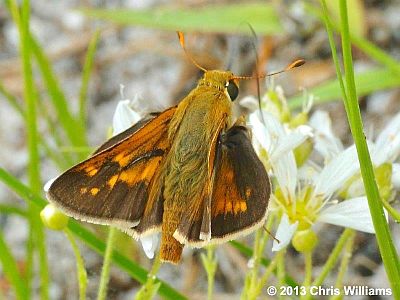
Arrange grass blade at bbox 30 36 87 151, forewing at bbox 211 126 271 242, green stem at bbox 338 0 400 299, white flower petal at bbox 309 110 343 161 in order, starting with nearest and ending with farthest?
green stem at bbox 338 0 400 299 → forewing at bbox 211 126 271 242 → white flower petal at bbox 309 110 343 161 → grass blade at bbox 30 36 87 151

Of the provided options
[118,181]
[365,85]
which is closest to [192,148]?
[118,181]

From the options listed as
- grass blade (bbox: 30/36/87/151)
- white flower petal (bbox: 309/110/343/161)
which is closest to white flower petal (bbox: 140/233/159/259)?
white flower petal (bbox: 309/110/343/161)

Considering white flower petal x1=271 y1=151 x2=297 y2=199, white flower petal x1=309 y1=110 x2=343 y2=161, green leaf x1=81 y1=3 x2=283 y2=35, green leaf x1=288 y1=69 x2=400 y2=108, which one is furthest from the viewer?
green leaf x1=81 y1=3 x2=283 y2=35

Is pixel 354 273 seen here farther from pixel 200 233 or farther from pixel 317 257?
pixel 200 233

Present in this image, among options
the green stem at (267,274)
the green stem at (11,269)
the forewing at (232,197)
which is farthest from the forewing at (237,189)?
the green stem at (11,269)

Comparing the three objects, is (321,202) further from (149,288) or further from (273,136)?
(149,288)

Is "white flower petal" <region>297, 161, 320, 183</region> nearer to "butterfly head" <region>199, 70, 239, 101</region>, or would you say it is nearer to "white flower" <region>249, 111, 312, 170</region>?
"white flower" <region>249, 111, 312, 170</region>

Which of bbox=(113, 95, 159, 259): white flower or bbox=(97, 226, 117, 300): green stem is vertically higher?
bbox=(113, 95, 159, 259): white flower

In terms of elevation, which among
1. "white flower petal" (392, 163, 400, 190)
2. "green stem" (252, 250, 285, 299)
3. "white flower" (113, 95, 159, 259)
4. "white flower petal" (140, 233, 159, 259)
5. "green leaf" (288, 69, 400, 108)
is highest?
"white flower" (113, 95, 159, 259)
